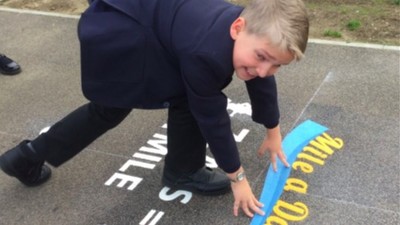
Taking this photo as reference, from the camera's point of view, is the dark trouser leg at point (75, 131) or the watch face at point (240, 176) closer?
the watch face at point (240, 176)

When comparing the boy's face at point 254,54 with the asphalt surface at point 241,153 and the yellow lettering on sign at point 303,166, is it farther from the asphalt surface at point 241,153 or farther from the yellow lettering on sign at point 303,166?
the yellow lettering on sign at point 303,166

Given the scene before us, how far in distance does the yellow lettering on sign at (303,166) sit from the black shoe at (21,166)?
1.35m

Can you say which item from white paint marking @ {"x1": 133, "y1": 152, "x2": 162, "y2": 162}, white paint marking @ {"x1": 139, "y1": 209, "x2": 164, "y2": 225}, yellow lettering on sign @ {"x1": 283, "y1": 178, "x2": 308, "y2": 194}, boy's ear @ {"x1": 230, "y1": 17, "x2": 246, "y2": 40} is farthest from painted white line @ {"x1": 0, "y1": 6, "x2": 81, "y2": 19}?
boy's ear @ {"x1": 230, "y1": 17, "x2": 246, "y2": 40}

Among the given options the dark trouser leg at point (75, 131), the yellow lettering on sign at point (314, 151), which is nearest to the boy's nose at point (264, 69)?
the dark trouser leg at point (75, 131)

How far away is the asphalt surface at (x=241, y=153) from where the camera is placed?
2.61 metres

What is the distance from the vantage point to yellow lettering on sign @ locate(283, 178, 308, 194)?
2.72 meters

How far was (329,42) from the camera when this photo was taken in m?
4.45

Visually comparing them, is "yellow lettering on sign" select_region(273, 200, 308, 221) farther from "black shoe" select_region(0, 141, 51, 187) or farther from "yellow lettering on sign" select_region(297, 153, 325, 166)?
"black shoe" select_region(0, 141, 51, 187)

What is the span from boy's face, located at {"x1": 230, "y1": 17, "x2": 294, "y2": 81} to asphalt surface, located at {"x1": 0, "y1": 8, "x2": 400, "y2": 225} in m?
0.93

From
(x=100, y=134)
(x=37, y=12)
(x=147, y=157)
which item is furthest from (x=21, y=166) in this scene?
(x=37, y=12)

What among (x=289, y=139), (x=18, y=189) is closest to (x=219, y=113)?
(x=289, y=139)

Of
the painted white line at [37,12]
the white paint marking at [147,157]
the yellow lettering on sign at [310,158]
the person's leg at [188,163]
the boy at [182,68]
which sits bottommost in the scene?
the painted white line at [37,12]

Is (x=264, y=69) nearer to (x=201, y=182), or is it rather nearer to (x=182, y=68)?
(x=182, y=68)

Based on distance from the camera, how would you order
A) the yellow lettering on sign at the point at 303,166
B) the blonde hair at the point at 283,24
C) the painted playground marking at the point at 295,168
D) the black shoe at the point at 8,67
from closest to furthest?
the blonde hair at the point at 283,24 → the painted playground marking at the point at 295,168 → the yellow lettering on sign at the point at 303,166 → the black shoe at the point at 8,67
